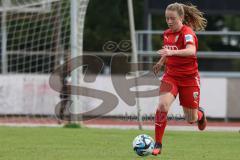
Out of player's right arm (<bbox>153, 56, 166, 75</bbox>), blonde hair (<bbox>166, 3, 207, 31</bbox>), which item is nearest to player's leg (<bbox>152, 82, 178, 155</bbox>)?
player's right arm (<bbox>153, 56, 166, 75</bbox>)

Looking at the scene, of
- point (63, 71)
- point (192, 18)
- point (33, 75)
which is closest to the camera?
point (192, 18)

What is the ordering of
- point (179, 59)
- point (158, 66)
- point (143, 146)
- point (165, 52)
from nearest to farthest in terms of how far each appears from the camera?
point (165, 52) < point (143, 146) < point (179, 59) < point (158, 66)

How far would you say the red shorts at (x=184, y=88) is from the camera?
977cm

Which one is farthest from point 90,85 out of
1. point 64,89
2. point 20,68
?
point 20,68

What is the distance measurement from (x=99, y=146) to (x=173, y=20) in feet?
8.12

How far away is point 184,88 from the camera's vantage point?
9922 mm

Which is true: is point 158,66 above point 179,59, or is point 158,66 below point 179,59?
below

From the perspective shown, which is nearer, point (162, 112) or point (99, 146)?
point (162, 112)

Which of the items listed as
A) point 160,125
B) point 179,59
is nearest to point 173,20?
point 179,59

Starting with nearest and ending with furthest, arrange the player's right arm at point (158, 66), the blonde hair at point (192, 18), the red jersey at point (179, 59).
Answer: the red jersey at point (179, 59), the player's right arm at point (158, 66), the blonde hair at point (192, 18)

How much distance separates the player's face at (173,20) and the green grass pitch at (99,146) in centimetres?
165

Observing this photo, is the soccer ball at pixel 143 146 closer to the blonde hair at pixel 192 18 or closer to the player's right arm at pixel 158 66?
the player's right arm at pixel 158 66

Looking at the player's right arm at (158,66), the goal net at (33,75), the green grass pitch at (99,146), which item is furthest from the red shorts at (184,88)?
the goal net at (33,75)

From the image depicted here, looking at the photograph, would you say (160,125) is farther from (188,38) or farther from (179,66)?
(188,38)
